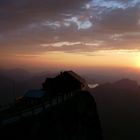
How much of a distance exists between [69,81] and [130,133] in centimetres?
9923

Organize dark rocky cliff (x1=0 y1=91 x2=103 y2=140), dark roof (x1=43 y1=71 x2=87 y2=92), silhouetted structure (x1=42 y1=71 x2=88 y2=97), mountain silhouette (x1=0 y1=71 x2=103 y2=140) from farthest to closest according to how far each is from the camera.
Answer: dark roof (x1=43 y1=71 x2=87 y2=92)
silhouetted structure (x1=42 y1=71 x2=88 y2=97)
mountain silhouette (x1=0 y1=71 x2=103 y2=140)
dark rocky cliff (x1=0 y1=91 x2=103 y2=140)

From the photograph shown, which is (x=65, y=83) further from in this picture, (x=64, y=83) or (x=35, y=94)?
(x=35, y=94)

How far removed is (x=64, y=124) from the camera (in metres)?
55.0

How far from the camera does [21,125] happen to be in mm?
45781

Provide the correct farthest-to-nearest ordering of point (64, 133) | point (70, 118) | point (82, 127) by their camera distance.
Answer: point (82, 127) < point (70, 118) < point (64, 133)

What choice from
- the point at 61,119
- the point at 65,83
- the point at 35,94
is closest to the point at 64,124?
the point at 61,119

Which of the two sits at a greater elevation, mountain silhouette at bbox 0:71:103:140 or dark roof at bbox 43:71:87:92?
dark roof at bbox 43:71:87:92

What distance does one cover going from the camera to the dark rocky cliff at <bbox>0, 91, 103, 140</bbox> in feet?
150

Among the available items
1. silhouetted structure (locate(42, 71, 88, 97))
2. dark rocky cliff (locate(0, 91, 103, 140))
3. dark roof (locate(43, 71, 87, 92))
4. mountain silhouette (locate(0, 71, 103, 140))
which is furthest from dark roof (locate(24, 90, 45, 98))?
dark roof (locate(43, 71, 87, 92))

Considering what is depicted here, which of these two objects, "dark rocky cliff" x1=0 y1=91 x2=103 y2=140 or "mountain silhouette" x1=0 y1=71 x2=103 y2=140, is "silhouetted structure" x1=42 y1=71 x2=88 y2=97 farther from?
"dark rocky cliff" x1=0 y1=91 x2=103 y2=140

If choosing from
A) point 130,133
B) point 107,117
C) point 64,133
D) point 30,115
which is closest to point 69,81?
point 64,133

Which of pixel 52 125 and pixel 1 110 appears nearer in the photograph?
pixel 52 125

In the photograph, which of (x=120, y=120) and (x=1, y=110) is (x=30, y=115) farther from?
(x=120, y=120)

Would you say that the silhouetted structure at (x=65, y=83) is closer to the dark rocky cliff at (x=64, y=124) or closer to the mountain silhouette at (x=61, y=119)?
the mountain silhouette at (x=61, y=119)
